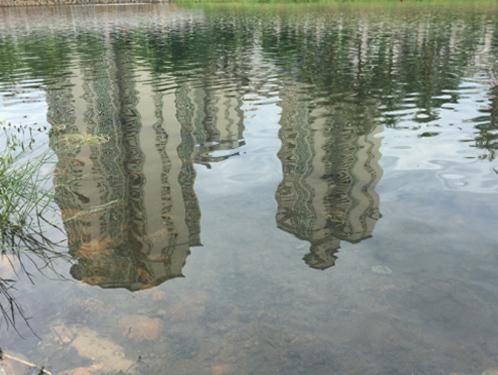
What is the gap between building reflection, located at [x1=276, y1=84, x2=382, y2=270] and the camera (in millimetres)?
8383

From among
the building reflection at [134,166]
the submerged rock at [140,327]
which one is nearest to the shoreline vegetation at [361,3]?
the building reflection at [134,166]

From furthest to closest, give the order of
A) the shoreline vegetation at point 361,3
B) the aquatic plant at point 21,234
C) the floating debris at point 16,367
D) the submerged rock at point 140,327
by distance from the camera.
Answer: the shoreline vegetation at point 361,3
the aquatic plant at point 21,234
the submerged rock at point 140,327
the floating debris at point 16,367

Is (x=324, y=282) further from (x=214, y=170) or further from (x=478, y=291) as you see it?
(x=214, y=170)

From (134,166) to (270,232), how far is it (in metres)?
5.09

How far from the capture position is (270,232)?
27.7ft

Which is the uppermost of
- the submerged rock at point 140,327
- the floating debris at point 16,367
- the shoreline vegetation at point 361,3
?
the shoreline vegetation at point 361,3

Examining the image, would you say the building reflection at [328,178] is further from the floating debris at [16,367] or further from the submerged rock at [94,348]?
the floating debris at [16,367]

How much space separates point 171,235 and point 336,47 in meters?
29.5

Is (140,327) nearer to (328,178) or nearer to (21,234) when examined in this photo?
(21,234)

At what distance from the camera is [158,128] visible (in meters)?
15.6

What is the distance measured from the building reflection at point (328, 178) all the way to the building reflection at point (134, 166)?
187 centimetres

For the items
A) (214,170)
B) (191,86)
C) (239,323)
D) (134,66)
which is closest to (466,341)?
(239,323)

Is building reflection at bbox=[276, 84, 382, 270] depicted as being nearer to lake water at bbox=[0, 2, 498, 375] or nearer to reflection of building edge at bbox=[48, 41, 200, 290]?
lake water at bbox=[0, 2, 498, 375]

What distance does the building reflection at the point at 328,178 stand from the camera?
8.38m
